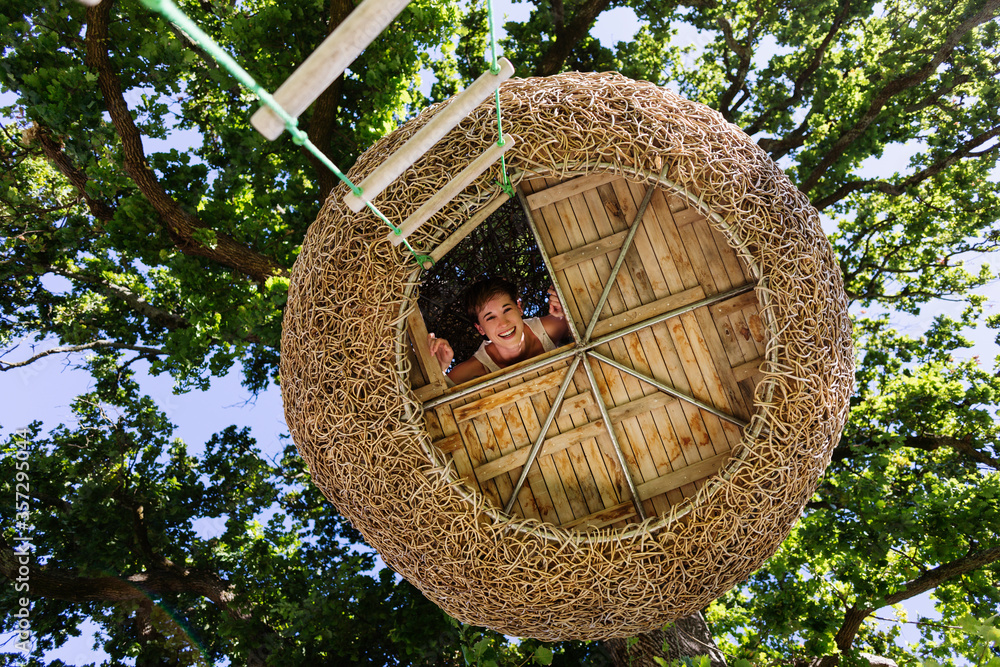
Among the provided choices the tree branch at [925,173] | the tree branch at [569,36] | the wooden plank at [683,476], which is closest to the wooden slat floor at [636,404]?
the wooden plank at [683,476]

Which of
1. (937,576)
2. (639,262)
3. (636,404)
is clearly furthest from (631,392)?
(937,576)

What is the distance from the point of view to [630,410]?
3309 mm

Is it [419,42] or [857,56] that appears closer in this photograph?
[419,42]

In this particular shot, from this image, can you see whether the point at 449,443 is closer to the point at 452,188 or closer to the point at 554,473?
the point at 554,473

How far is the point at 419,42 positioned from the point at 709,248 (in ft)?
11.9

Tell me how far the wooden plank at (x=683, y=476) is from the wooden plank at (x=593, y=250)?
3.88 feet

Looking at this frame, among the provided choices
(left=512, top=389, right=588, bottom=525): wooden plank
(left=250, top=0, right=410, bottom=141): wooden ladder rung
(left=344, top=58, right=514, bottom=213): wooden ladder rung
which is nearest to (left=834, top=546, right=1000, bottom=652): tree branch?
(left=512, top=389, right=588, bottom=525): wooden plank

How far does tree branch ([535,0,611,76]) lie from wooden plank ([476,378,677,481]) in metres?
4.14

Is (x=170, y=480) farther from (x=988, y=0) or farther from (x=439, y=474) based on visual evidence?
(x=988, y=0)

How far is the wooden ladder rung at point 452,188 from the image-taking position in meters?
2.67

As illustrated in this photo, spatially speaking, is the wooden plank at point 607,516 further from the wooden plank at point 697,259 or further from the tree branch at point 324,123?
the tree branch at point 324,123

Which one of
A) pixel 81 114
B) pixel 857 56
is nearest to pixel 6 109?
pixel 81 114

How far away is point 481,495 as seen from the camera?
305cm

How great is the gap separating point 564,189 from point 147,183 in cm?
353
